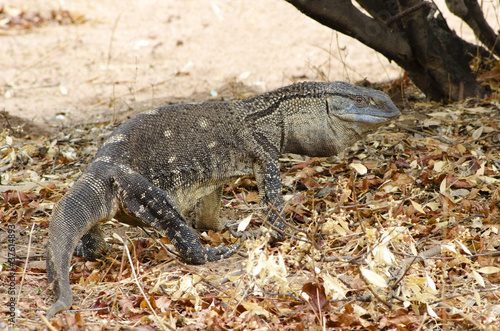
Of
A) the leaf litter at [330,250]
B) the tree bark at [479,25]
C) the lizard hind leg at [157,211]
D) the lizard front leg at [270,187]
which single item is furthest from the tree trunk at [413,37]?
the lizard hind leg at [157,211]

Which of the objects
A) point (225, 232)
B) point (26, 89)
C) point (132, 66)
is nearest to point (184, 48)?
point (132, 66)

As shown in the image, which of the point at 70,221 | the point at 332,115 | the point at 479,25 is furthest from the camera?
the point at 479,25

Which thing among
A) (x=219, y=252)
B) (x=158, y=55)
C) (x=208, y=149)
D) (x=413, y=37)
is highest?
(x=413, y=37)

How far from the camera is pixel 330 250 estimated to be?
4027 millimetres

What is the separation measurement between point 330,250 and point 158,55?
26.6ft

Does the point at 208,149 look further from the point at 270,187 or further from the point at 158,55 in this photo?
the point at 158,55

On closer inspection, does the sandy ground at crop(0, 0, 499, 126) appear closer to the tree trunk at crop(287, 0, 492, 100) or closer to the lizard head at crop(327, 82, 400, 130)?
the tree trunk at crop(287, 0, 492, 100)

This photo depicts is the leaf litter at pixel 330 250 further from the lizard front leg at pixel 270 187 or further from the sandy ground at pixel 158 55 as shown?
the sandy ground at pixel 158 55

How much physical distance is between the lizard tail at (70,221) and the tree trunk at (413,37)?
3.06 metres

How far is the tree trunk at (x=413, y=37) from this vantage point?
6.07 metres

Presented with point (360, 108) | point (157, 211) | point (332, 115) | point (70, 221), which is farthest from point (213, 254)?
point (360, 108)

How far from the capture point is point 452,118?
21.6 ft

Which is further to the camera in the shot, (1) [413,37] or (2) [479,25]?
(2) [479,25]

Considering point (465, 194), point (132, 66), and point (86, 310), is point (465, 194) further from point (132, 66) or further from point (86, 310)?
point (132, 66)
